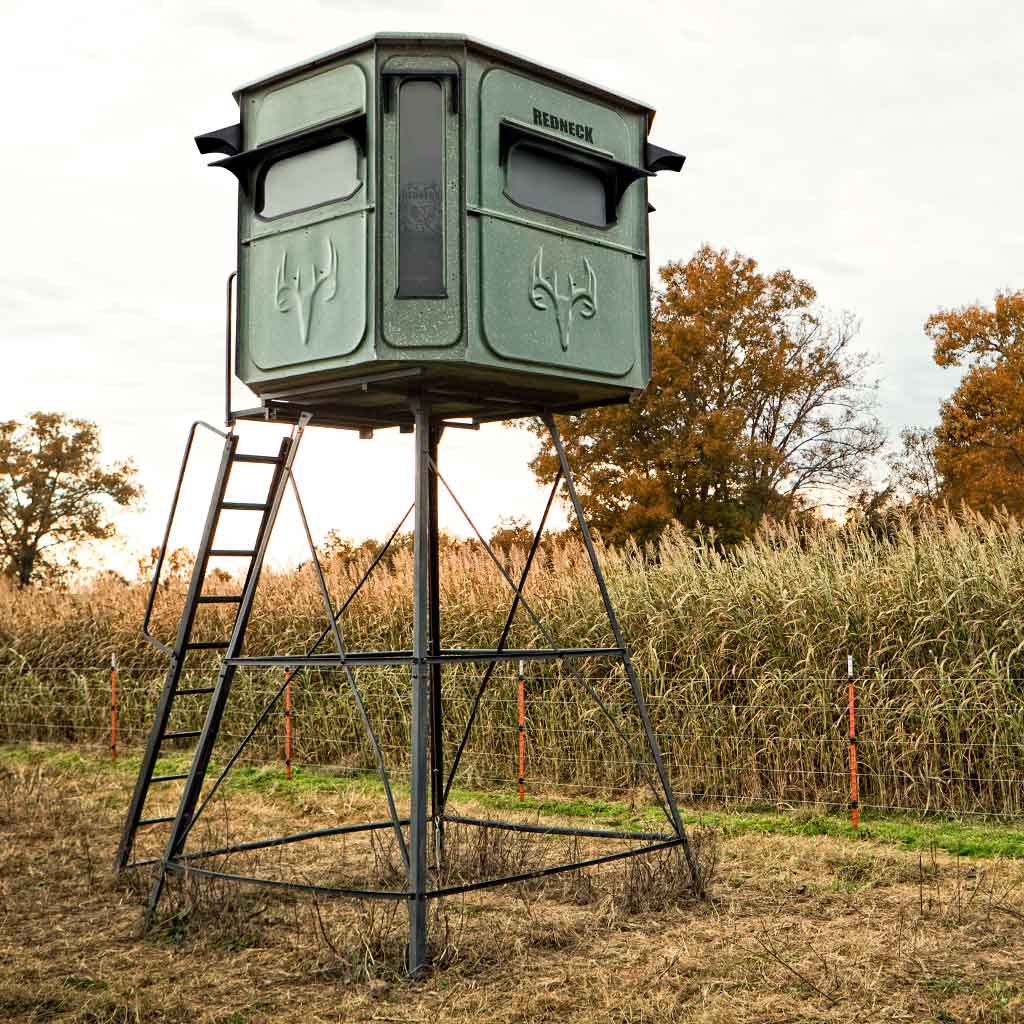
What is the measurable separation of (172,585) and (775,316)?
17863mm

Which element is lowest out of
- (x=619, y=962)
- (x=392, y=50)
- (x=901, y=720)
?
(x=619, y=962)

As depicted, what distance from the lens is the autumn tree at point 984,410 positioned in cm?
2936

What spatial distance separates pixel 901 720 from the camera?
1055 cm

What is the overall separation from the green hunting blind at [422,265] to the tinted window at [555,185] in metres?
0.01

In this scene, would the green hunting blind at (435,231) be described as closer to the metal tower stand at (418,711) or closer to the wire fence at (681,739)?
the metal tower stand at (418,711)

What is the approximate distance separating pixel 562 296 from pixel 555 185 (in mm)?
695

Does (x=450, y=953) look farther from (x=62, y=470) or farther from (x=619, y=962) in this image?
(x=62, y=470)

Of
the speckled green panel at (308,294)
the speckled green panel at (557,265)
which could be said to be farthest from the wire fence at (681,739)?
the speckled green panel at (308,294)

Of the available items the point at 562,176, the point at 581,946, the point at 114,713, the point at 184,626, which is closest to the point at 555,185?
the point at 562,176

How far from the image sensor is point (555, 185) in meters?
7.47

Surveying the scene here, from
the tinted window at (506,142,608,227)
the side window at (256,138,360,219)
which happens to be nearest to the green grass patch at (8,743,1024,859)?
the tinted window at (506,142,608,227)

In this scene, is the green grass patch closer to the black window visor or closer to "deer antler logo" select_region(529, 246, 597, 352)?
"deer antler logo" select_region(529, 246, 597, 352)

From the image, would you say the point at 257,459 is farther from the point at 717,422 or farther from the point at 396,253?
the point at 717,422

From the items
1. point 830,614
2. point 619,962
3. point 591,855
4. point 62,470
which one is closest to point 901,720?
point 830,614
